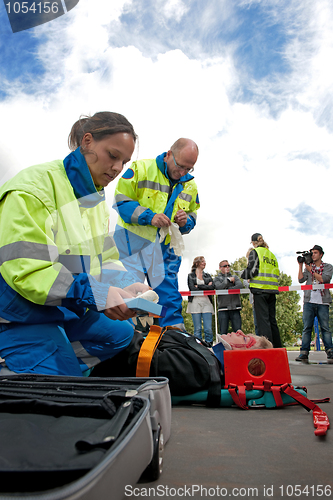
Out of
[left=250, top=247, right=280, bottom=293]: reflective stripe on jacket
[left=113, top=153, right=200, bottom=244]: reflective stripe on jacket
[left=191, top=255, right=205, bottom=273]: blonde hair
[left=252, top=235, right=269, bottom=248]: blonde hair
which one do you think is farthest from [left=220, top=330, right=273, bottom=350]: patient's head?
[left=191, top=255, right=205, bottom=273]: blonde hair

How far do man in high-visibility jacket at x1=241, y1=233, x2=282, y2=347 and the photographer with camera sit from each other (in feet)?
1.44

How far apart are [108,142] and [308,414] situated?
5.72 feet

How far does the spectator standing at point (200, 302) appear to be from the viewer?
626 centimetres

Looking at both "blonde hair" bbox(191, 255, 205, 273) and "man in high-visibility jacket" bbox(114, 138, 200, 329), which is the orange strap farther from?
"blonde hair" bbox(191, 255, 205, 273)

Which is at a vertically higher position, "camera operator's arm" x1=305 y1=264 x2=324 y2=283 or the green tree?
"camera operator's arm" x1=305 y1=264 x2=324 y2=283

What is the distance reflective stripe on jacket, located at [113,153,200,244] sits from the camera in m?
3.38

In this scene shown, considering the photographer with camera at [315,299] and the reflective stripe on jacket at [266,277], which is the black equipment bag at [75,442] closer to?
the reflective stripe on jacket at [266,277]

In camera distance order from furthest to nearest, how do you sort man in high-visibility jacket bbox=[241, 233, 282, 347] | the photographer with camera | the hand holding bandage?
man in high-visibility jacket bbox=[241, 233, 282, 347] < the photographer with camera < the hand holding bandage

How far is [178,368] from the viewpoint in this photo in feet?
6.32

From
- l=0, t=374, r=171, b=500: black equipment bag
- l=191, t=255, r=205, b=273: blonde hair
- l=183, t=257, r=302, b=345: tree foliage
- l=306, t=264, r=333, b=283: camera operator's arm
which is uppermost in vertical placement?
l=191, t=255, r=205, b=273: blonde hair

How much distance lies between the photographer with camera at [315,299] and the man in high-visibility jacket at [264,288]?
0.44 m

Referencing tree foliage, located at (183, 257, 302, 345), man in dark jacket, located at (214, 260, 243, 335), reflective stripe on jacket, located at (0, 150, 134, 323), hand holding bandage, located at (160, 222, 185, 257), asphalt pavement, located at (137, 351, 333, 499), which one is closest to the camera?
asphalt pavement, located at (137, 351, 333, 499)

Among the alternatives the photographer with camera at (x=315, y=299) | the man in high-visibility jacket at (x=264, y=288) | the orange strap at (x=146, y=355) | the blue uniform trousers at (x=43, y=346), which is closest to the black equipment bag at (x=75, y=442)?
the blue uniform trousers at (x=43, y=346)

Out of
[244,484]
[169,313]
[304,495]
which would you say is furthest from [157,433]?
[169,313]
